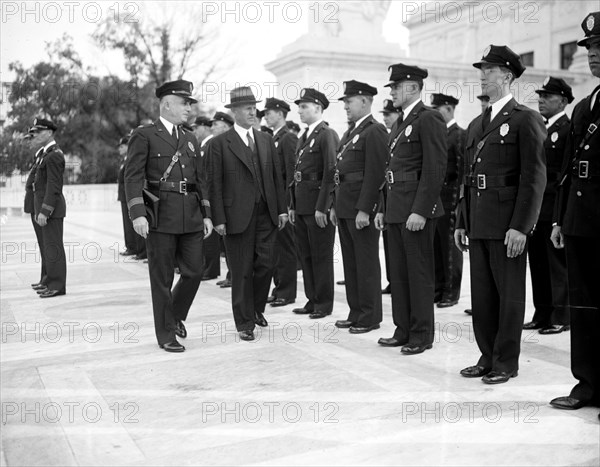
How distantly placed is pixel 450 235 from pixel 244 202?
279cm

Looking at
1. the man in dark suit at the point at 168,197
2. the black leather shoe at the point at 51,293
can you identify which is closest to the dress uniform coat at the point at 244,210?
the man in dark suit at the point at 168,197

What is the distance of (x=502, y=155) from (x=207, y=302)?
14.4ft

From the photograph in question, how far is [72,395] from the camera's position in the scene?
186 inches

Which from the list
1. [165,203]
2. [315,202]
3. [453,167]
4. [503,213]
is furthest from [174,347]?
[453,167]

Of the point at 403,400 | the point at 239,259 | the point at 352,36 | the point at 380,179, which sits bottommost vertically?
the point at 403,400

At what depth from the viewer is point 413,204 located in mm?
5695

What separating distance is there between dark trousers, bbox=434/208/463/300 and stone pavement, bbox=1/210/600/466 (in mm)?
979

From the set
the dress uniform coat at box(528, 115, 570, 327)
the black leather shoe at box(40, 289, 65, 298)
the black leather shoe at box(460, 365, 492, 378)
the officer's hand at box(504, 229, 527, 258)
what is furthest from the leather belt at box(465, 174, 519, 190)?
the black leather shoe at box(40, 289, 65, 298)

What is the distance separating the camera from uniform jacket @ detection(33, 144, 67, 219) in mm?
8633

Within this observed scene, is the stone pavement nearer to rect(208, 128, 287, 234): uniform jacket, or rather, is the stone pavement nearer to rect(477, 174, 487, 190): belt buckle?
rect(208, 128, 287, 234): uniform jacket

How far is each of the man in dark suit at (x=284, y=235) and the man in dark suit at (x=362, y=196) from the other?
1.32 meters

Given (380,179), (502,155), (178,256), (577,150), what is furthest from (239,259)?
(577,150)

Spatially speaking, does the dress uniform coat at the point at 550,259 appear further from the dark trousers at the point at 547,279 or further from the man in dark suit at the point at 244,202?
the man in dark suit at the point at 244,202

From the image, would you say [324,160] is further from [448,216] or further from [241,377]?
[241,377]
